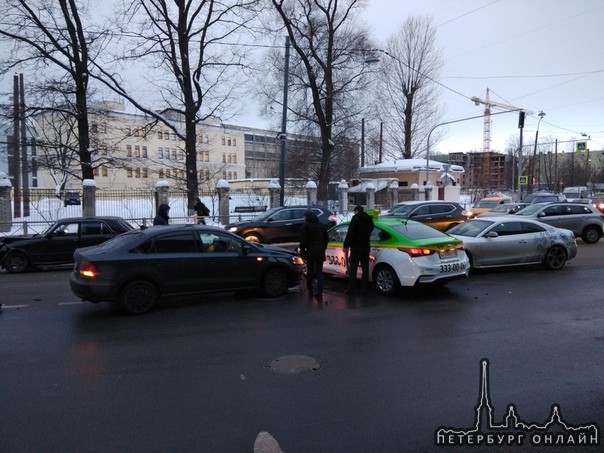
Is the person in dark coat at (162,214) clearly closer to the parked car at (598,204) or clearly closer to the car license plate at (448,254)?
the car license plate at (448,254)

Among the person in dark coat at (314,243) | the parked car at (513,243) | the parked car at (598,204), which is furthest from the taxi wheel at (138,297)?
the parked car at (598,204)

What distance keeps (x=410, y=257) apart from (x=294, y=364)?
4.22 meters

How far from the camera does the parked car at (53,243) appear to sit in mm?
13156

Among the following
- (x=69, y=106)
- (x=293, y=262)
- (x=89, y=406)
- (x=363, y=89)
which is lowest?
(x=89, y=406)

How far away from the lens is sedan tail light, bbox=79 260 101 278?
773 centimetres

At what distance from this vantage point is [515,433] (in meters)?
3.89

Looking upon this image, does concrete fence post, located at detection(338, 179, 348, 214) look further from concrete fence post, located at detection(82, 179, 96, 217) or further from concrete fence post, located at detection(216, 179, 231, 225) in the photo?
concrete fence post, located at detection(82, 179, 96, 217)

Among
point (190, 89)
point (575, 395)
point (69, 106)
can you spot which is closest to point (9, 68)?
point (69, 106)

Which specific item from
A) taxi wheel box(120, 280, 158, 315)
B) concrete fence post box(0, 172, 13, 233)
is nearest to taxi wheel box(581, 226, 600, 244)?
taxi wheel box(120, 280, 158, 315)

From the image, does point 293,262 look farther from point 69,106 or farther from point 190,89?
point 69,106

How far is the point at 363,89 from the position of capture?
3781 cm

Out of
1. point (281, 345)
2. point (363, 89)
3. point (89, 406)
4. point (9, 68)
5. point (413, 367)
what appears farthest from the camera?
point (363, 89)

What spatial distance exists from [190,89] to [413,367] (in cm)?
2411

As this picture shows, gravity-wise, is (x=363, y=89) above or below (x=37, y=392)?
above
